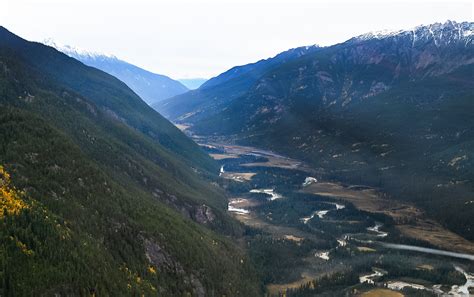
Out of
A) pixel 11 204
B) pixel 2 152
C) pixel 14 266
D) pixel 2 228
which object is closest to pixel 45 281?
pixel 14 266

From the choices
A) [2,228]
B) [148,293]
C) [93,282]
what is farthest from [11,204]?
[148,293]

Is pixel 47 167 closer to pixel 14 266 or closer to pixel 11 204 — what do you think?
pixel 11 204

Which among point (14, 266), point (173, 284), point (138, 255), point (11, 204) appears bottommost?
point (173, 284)

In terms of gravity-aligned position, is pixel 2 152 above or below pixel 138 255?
above

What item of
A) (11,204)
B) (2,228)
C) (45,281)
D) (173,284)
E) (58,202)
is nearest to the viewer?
(45,281)

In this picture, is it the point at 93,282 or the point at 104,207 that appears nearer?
the point at 93,282

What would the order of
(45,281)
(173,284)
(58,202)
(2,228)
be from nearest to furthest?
1. (45,281)
2. (2,228)
3. (58,202)
4. (173,284)
